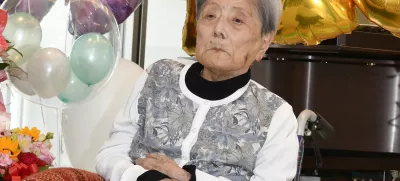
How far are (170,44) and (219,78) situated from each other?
3128 mm

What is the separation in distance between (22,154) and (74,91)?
42cm

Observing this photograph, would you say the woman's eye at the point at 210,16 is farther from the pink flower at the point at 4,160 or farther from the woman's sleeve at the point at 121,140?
the pink flower at the point at 4,160

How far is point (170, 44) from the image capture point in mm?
5402

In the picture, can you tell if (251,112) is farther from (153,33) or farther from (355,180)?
(355,180)

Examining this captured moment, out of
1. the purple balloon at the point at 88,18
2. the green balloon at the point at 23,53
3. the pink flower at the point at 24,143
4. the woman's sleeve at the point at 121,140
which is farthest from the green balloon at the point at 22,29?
the woman's sleeve at the point at 121,140

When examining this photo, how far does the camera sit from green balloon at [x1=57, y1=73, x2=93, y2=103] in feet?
9.03

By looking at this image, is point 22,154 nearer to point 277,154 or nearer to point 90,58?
point 90,58

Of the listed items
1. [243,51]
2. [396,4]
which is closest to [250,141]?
[243,51]

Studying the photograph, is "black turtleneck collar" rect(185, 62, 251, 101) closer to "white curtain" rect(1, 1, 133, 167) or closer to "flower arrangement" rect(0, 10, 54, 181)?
"flower arrangement" rect(0, 10, 54, 181)

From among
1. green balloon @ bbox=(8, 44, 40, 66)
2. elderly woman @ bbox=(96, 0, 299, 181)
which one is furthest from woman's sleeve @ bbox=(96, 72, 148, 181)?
green balloon @ bbox=(8, 44, 40, 66)

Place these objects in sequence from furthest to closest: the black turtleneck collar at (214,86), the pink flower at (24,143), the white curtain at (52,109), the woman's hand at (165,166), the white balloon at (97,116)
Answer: the white balloon at (97,116) → the white curtain at (52,109) → the pink flower at (24,143) → the black turtleneck collar at (214,86) → the woman's hand at (165,166)

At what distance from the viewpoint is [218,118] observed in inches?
87.6

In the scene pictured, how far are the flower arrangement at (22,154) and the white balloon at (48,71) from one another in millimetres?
156

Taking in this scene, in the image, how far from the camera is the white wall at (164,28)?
5.34m
